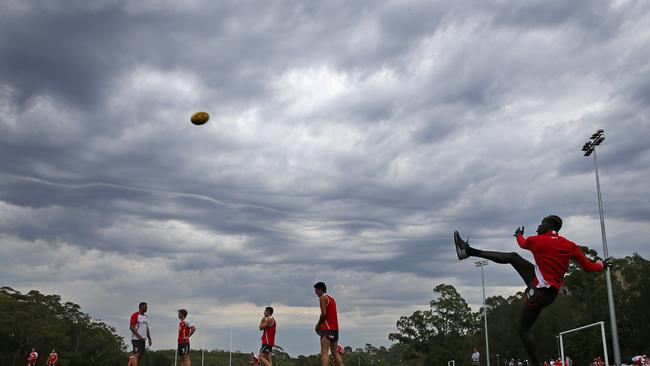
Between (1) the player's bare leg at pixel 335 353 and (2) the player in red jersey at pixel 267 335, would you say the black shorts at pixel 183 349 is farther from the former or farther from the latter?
(1) the player's bare leg at pixel 335 353

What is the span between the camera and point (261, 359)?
47.4 ft

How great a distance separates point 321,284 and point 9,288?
7828 cm

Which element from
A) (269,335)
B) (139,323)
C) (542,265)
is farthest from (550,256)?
(139,323)

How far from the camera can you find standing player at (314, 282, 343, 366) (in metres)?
12.0

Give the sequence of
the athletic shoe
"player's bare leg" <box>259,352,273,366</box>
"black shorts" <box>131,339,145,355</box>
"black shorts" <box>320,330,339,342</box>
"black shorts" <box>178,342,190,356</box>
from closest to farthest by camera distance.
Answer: the athletic shoe
"black shorts" <box>320,330,339,342</box>
"player's bare leg" <box>259,352,273,366</box>
"black shorts" <box>131,339,145,355</box>
"black shorts" <box>178,342,190,356</box>

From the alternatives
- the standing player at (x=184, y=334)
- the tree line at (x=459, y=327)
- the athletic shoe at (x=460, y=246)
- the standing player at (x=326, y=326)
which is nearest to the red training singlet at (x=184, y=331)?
the standing player at (x=184, y=334)

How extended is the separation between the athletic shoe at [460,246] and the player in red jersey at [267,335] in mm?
6945

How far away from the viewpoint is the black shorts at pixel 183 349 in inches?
640

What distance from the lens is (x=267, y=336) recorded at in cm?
1477

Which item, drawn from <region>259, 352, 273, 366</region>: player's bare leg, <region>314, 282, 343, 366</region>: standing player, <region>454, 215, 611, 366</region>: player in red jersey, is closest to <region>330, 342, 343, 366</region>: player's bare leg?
<region>314, 282, 343, 366</region>: standing player

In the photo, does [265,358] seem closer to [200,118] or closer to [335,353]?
[335,353]

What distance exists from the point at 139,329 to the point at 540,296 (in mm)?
11100

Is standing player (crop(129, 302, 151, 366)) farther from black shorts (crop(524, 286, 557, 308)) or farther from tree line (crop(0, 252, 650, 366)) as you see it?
tree line (crop(0, 252, 650, 366))

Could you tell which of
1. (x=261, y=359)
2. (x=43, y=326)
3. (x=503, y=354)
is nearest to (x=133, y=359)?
(x=261, y=359)
